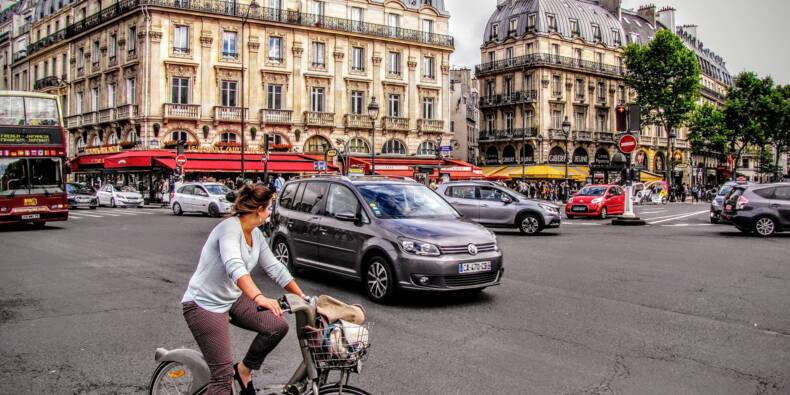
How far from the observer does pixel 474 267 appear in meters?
8.26

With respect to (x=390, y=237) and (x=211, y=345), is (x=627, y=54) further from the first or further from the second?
(x=211, y=345)

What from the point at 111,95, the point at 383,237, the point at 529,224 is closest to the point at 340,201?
the point at 383,237

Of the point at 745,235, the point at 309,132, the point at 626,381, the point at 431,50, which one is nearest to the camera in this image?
the point at 626,381

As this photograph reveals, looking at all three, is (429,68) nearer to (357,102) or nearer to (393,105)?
(393,105)

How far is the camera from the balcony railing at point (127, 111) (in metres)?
41.1

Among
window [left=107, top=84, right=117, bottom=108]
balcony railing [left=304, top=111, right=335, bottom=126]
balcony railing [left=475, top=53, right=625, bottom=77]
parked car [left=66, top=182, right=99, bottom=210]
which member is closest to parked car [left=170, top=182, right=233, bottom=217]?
parked car [left=66, top=182, right=99, bottom=210]

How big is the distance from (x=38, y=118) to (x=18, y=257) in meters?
8.27

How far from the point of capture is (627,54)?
5931 centimetres

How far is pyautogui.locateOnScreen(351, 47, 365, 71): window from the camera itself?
47.2 meters

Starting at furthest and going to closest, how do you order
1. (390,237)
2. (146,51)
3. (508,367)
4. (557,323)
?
(146,51) → (390,237) → (557,323) → (508,367)

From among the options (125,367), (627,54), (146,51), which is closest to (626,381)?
(125,367)

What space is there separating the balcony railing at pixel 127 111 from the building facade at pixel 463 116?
32.1 m

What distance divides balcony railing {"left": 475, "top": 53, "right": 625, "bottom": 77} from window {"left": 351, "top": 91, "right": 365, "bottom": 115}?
72.4ft

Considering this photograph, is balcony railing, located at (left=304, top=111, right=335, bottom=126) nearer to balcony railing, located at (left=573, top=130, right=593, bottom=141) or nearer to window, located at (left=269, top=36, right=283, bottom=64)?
window, located at (left=269, top=36, right=283, bottom=64)
